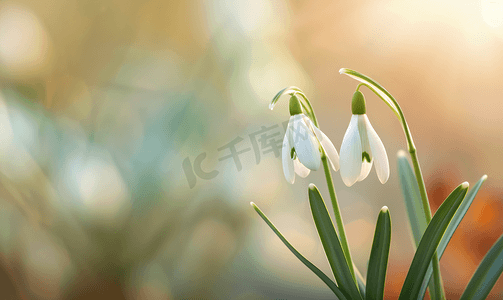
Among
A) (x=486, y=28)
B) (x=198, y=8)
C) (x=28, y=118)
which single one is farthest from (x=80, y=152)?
(x=486, y=28)

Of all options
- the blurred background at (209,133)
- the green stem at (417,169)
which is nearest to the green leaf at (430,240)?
the green stem at (417,169)

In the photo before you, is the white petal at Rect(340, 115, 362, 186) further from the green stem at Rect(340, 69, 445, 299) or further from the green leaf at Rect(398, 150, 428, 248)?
A: the green leaf at Rect(398, 150, 428, 248)

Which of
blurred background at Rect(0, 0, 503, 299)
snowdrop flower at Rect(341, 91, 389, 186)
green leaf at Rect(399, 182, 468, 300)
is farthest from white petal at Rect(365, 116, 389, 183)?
blurred background at Rect(0, 0, 503, 299)

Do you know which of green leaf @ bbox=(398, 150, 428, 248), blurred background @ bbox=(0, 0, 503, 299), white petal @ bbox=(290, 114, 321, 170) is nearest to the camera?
white petal @ bbox=(290, 114, 321, 170)

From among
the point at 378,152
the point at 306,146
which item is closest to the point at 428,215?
the point at 378,152

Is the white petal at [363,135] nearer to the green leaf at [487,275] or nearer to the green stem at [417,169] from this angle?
the green stem at [417,169]

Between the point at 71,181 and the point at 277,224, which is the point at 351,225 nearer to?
the point at 277,224
